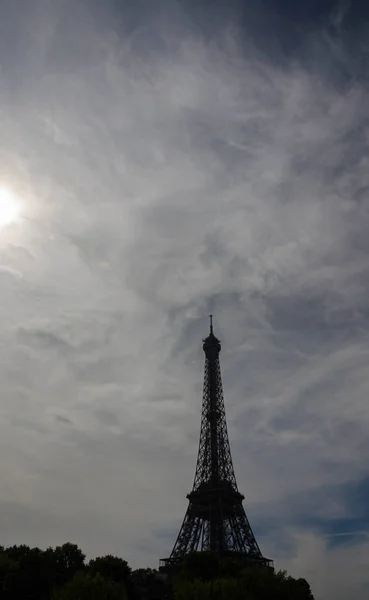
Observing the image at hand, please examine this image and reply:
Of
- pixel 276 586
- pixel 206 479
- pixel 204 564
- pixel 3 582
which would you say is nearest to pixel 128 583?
pixel 204 564

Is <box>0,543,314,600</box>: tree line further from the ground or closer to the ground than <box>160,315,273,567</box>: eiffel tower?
closer to the ground

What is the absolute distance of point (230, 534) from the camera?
10369 cm

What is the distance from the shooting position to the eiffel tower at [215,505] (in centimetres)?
10244

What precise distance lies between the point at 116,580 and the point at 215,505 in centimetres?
3341

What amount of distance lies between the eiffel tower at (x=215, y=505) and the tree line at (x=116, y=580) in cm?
1203

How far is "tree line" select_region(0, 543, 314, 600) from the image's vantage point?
57594mm

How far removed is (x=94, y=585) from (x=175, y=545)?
2008 inches

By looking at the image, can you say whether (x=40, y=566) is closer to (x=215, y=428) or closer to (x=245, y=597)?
(x=245, y=597)

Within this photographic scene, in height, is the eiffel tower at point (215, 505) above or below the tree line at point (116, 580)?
above

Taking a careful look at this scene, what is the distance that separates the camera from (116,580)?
255 feet

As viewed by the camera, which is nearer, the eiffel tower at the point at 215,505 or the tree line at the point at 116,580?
the tree line at the point at 116,580

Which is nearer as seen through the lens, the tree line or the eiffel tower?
the tree line

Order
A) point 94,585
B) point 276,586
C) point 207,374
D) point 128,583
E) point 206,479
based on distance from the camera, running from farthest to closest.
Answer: point 207,374 → point 206,479 → point 128,583 → point 276,586 → point 94,585

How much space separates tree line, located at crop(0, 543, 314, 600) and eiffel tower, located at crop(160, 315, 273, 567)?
1203 centimetres
